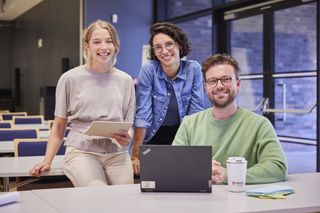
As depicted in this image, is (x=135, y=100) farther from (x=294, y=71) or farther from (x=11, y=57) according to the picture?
(x=11, y=57)

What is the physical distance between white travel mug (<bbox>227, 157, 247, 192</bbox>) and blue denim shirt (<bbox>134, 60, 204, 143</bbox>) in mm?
1227

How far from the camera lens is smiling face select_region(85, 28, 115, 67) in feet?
10.2

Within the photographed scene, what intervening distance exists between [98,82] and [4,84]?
46.6 feet

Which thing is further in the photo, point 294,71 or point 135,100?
point 294,71

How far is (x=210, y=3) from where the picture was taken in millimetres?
8164

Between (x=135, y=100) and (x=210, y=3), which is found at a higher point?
(x=210, y=3)

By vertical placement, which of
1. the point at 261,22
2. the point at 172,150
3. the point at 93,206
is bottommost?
the point at 93,206

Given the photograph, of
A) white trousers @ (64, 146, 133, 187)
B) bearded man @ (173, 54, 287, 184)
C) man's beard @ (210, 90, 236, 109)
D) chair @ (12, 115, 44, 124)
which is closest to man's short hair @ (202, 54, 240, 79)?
bearded man @ (173, 54, 287, 184)

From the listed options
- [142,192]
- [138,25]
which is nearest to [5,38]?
[138,25]

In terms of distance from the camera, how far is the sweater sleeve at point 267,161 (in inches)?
94.0

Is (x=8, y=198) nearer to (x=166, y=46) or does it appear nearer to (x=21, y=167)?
(x=21, y=167)

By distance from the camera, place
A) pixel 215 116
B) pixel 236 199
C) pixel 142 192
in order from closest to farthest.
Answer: pixel 236 199 < pixel 142 192 < pixel 215 116

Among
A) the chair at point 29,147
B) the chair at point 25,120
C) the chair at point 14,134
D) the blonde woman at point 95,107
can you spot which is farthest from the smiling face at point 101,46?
the chair at point 25,120

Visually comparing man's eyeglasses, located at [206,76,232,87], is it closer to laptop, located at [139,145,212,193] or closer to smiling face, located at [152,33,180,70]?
laptop, located at [139,145,212,193]
